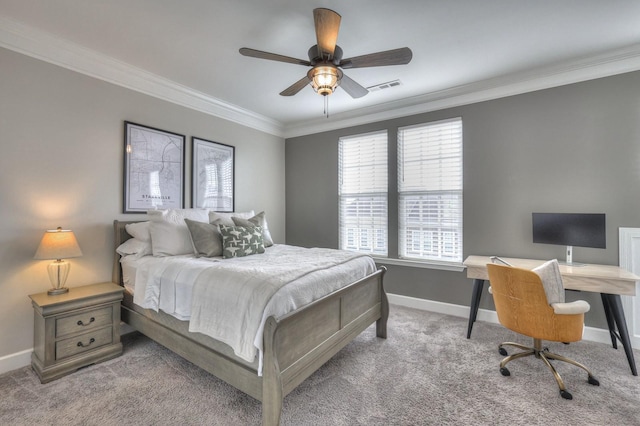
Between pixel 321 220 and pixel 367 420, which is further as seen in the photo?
pixel 321 220

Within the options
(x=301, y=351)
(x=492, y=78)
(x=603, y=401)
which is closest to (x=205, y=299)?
(x=301, y=351)

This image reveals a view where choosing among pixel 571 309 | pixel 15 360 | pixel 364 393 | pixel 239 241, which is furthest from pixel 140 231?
pixel 571 309

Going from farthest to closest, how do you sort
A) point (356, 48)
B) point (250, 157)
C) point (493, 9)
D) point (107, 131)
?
point (250, 157) → point (107, 131) → point (356, 48) → point (493, 9)

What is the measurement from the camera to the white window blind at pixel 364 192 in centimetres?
410

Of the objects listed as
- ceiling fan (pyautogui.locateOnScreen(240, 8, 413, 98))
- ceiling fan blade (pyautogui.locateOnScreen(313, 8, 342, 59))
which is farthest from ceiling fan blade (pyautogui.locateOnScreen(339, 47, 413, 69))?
ceiling fan blade (pyautogui.locateOnScreen(313, 8, 342, 59))

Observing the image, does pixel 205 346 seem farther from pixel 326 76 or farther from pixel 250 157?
pixel 250 157

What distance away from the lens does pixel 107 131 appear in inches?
111

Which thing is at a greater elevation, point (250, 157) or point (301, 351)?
point (250, 157)

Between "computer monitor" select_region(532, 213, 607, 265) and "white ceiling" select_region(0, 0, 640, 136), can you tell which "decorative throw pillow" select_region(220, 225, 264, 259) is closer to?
"white ceiling" select_region(0, 0, 640, 136)

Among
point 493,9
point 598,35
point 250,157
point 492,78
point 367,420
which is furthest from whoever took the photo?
point 250,157

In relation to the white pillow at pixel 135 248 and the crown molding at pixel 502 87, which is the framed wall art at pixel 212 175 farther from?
the crown molding at pixel 502 87

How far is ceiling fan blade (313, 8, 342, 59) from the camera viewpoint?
1674 millimetres

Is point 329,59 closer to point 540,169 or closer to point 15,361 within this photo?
point 540,169

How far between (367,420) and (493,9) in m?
2.95
